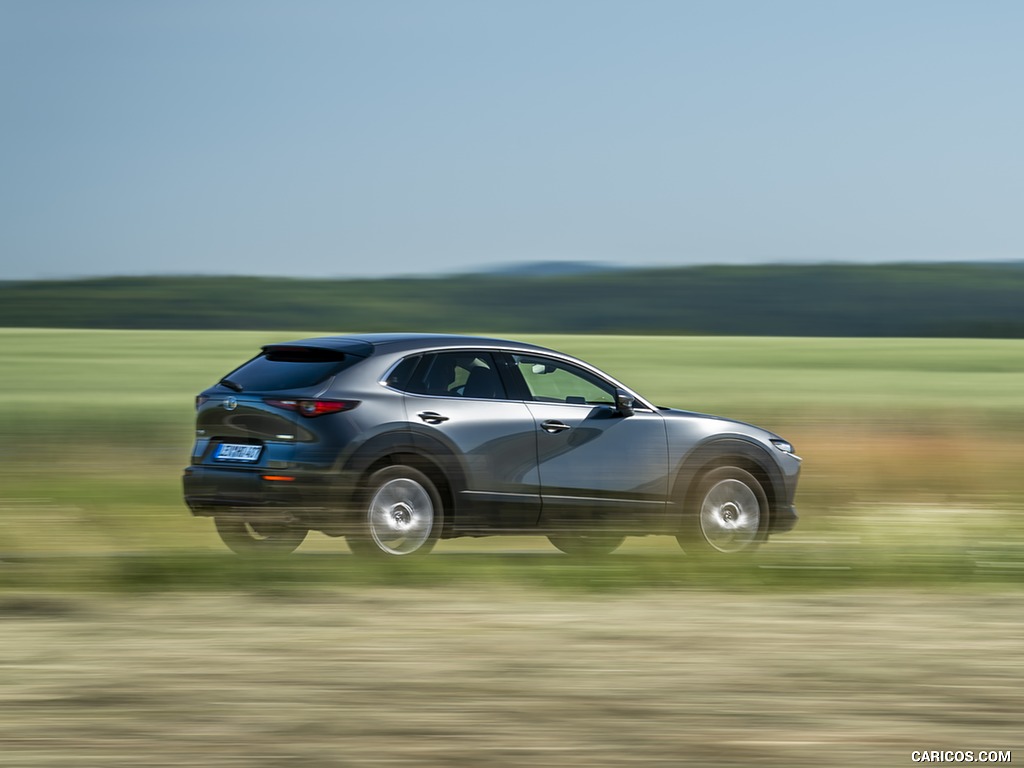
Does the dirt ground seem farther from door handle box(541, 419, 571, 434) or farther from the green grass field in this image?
door handle box(541, 419, 571, 434)

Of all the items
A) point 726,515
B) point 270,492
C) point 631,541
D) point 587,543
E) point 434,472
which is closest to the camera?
point 270,492

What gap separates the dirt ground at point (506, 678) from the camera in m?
4.87

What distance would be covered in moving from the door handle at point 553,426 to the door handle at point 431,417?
0.74m

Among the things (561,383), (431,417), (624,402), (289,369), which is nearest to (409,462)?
(431,417)

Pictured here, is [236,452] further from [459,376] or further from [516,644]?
[516,644]

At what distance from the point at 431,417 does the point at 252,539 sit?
1.40m

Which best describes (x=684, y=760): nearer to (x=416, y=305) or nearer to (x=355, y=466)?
(x=355, y=466)

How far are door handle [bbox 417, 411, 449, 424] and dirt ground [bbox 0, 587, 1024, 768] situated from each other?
1.38 metres

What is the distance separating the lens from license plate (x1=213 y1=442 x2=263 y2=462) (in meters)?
8.86

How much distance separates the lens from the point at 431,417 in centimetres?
907

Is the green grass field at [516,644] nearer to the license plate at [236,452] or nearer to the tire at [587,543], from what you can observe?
the tire at [587,543]

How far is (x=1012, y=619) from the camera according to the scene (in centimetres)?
730

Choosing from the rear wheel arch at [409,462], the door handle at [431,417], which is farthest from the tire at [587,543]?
the door handle at [431,417]

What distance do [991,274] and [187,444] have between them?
70.3m
